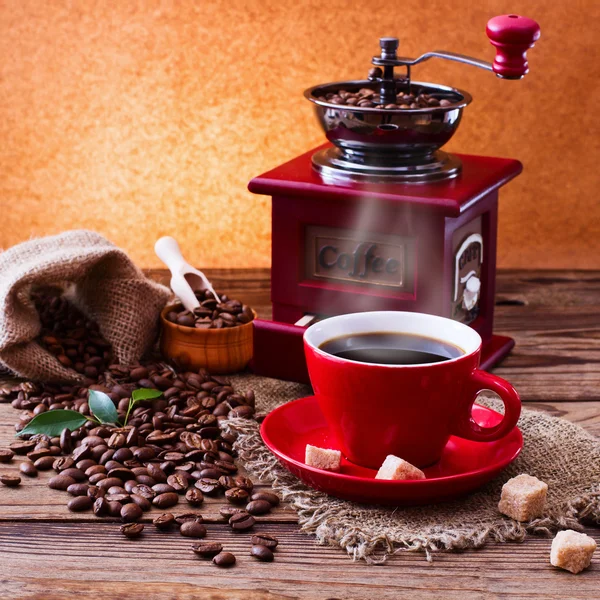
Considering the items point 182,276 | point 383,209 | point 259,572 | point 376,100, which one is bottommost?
Result: point 259,572

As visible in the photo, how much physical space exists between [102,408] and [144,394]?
0.07m

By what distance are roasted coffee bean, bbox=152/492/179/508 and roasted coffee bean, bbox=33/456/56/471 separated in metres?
0.17

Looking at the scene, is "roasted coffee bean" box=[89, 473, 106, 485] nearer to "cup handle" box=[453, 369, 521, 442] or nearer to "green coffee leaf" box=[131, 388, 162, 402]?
"green coffee leaf" box=[131, 388, 162, 402]

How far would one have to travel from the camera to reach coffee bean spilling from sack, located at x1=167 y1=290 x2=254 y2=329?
155 cm

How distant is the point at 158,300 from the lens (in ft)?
5.26

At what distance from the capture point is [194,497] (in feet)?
3.71

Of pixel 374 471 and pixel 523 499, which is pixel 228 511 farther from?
pixel 523 499

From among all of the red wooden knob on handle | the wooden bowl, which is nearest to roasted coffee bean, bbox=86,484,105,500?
the wooden bowl

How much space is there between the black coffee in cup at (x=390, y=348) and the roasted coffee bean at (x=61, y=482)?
1.09ft

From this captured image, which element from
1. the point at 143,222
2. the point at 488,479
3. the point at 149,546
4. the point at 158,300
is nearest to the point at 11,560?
the point at 149,546

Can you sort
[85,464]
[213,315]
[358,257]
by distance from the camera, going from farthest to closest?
[213,315]
[358,257]
[85,464]

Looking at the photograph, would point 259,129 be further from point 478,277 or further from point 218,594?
point 218,594

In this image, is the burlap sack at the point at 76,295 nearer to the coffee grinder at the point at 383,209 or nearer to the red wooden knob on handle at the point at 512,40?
the coffee grinder at the point at 383,209

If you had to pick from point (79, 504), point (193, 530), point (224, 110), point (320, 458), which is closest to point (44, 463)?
point (79, 504)
